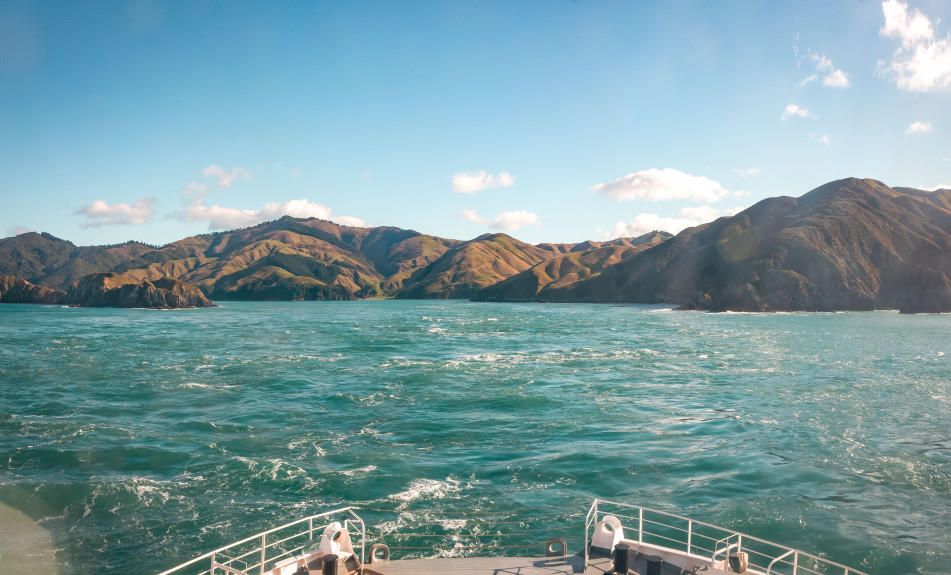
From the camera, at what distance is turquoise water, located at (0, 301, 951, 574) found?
21953 millimetres

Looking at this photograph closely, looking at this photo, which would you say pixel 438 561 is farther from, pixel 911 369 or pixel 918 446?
pixel 911 369

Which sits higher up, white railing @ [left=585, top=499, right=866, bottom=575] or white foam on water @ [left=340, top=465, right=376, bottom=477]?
white foam on water @ [left=340, top=465, right=376, bottom=477]

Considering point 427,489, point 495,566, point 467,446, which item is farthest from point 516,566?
point 467,446

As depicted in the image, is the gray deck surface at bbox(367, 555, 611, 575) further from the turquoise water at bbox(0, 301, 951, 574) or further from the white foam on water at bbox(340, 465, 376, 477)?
the white foam on water at bbox(340, 465, 376, 477)

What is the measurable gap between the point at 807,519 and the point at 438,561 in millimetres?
17057

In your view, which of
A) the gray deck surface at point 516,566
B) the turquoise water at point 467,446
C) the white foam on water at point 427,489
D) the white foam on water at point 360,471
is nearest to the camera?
the gray deck surface at point 516,566

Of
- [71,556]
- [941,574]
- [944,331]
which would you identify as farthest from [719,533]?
[944,331]

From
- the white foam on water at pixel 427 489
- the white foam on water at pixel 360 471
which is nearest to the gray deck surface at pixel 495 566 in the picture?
the white foam on water at pixel 427 489

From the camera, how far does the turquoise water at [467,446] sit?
72.0 ft

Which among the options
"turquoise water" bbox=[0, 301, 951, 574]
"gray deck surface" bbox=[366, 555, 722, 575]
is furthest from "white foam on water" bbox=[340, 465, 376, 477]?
"gray deck surface" bbox=[366, 555, 722, 575]

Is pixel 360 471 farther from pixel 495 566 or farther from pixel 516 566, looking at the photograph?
pixel 516 566

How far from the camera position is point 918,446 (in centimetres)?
3188

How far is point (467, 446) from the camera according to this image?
31.3 meters

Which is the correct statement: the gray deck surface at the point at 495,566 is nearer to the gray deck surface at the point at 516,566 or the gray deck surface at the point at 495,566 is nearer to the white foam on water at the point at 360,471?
the gray deck surface at the point at 516,566
